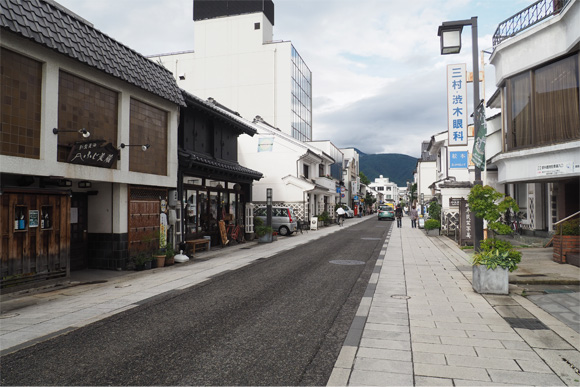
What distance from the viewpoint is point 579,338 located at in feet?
16.2

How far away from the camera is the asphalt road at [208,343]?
3.90 metres

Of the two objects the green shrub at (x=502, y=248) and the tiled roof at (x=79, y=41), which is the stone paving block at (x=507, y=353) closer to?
the green shrub at (x=502, y=248)

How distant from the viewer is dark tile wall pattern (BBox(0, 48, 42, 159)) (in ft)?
24.7

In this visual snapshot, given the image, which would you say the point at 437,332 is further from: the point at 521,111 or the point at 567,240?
the point at 521,111

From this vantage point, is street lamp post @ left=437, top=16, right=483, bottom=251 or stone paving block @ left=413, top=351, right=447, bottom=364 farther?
street lamp post @ left=437, top=16, right=483, bottom=251

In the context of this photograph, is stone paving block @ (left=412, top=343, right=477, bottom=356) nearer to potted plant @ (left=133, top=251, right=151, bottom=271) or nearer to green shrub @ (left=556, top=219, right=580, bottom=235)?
green shrub @ (left=556, top=219, right=580, bottom=235)

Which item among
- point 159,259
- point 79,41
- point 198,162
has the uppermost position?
point 79,41

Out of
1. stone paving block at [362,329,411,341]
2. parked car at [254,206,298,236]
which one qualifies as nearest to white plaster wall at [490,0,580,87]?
stone paving block at [362,329,411,341]

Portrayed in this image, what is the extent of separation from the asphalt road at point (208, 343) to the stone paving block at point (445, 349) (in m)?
0.99

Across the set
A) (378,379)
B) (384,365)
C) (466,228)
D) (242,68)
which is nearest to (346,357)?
(384,365)

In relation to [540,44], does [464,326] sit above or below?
below

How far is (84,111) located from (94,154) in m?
1.22

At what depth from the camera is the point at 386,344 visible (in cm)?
480

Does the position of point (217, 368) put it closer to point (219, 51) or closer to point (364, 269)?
point (364, 269)
